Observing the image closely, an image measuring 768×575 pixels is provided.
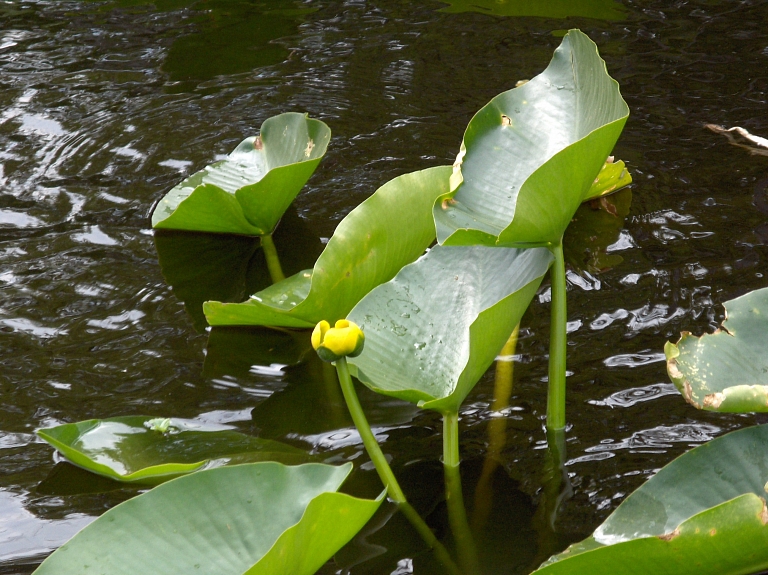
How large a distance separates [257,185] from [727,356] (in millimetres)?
791

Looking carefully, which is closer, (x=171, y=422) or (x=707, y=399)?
(x=707, y=399)

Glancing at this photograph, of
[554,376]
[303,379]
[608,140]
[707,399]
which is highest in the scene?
[608,140]

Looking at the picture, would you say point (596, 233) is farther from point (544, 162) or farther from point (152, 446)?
point (152, 446)

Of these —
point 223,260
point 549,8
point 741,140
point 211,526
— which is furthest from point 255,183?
point 549,8

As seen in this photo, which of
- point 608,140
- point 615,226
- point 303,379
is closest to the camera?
point 608,140

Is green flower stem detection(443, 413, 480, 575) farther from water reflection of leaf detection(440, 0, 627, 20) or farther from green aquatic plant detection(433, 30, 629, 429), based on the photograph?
water reflection of leaf detection(440, 0, 627, 20)

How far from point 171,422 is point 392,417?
325mm

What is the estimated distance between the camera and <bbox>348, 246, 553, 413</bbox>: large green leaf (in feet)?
2.86

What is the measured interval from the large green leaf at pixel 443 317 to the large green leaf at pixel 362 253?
96 millimetres

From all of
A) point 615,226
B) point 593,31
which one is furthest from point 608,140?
point 593,31

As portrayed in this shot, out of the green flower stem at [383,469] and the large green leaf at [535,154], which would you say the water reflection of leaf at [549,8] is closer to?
the large green leaf at [535,154]

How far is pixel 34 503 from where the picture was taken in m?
1.04

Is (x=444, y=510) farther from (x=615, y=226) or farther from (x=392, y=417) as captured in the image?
(x=615, y=226)

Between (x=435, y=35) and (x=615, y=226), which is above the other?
(x=435, y=35)
